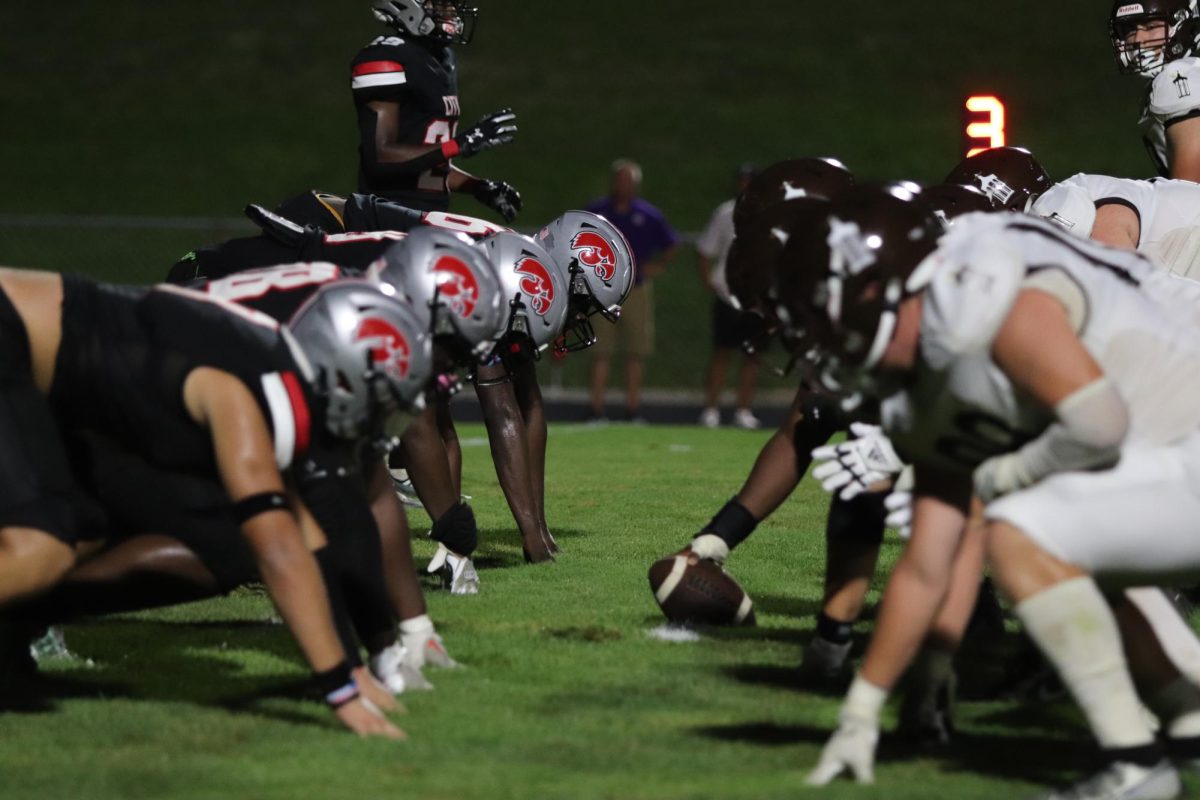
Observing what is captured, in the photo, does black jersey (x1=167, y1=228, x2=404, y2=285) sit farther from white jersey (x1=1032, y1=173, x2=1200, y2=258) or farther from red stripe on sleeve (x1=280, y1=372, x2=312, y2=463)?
white jersey (x1=1032, y1=173, x2=1200, y2=258)

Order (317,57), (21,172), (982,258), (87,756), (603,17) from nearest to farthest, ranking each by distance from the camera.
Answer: (982,258) → (87,756) → (21,172) → (317,57) → (603,17)

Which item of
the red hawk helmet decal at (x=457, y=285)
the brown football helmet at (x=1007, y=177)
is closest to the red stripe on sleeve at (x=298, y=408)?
the red hawk helmet decal at (x=457, y=285)

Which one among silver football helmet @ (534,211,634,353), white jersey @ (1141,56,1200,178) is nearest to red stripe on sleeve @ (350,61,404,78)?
silver football helmet @ (534,211,634,353)

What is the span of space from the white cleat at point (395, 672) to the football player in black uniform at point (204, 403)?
0.25 m

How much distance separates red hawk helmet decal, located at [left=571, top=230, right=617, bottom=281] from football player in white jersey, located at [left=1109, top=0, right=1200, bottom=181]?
2050mm

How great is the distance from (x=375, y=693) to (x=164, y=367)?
95 centimetres

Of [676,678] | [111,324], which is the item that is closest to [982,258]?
[676,678]

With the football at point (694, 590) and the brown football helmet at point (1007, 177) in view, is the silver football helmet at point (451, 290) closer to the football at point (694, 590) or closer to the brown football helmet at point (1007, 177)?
the football at point (694, 590)

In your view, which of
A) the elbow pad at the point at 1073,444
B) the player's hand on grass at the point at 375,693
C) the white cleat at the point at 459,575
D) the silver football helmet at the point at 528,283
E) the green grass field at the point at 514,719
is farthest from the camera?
the silver football helmet at the point at 528,283

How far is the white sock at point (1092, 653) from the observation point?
3.54 metres

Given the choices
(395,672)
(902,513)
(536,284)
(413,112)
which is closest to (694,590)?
(395,672)

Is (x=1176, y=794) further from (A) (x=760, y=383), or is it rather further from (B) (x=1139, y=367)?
(A) (x=760, y=383)

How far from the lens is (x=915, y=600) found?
3811mm

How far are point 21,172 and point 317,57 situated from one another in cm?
837
